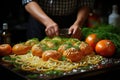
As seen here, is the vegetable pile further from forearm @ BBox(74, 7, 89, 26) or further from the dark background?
the dark background

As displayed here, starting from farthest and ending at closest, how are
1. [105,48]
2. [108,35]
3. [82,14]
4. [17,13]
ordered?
[17,13] < [82,14] < [108,35] < [105,48]

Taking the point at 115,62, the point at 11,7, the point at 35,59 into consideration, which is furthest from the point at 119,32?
the point at 11,7

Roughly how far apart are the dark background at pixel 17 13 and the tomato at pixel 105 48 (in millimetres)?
1497

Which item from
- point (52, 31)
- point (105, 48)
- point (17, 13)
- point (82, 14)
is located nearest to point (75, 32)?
point (52, 31)

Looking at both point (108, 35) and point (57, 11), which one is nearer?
point (108, 35)

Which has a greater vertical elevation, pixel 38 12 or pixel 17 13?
pixel 38 12

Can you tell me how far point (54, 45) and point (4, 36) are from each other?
47 cm

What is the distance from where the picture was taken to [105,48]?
1.35 meters

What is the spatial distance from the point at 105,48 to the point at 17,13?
1.88 metres

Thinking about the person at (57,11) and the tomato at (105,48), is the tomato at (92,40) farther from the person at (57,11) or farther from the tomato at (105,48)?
the person at (57,11)

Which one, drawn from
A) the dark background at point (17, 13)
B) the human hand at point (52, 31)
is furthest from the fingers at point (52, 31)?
the dark background at point (17, 13)

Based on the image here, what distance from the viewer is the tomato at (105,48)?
1.35 m

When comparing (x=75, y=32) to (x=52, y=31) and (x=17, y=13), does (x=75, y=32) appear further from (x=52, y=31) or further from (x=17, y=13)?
(x=17, y=13)

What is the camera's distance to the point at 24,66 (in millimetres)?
1202
